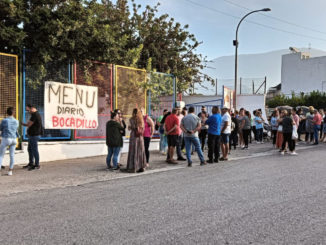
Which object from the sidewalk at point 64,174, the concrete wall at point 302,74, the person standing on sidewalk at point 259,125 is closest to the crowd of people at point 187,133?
the sidewalk at point 64,174

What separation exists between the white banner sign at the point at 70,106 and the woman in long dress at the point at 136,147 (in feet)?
10.3

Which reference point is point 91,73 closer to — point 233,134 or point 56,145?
point 56,145

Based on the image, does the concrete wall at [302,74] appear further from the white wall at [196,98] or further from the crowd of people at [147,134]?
the crowd of people at [147,134]

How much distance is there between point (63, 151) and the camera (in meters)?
11.5

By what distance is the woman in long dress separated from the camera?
30.5 feet

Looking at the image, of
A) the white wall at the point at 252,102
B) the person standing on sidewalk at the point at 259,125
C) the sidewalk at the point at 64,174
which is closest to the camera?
the sidewalk at the point at 64,174

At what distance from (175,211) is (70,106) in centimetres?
735

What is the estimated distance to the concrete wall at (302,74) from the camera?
2286 inches

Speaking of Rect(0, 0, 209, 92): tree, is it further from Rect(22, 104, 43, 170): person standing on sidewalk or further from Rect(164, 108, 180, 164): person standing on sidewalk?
Rect(164, 108, 180, 164): person standing on sidewalk

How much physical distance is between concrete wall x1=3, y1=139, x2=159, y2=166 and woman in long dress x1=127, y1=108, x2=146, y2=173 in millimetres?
3192

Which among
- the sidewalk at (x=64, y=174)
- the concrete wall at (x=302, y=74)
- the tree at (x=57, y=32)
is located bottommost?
the sidewalk at (x=64, y=174)

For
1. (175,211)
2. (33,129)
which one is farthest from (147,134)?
(175,211)

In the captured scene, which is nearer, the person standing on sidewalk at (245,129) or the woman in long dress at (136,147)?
the woman in long dress at (136,147)

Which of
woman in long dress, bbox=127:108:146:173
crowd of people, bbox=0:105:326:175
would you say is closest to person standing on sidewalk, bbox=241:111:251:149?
crowd of people, bbox=0:105:326:175
